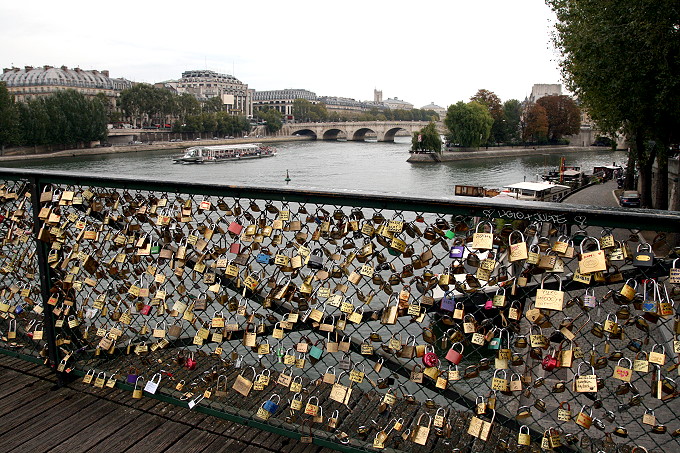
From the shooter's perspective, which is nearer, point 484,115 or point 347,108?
point 484,115

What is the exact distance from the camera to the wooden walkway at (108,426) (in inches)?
75.0

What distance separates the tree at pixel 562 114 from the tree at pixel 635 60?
48.0 meters

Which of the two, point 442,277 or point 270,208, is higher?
point 270,208

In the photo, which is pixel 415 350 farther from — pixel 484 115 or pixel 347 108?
pixel 347 108

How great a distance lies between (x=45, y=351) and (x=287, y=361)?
53.5 inches

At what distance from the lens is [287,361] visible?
5.84 feet

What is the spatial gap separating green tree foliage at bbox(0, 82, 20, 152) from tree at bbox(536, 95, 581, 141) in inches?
1911

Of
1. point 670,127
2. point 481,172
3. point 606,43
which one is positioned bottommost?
point 481,172

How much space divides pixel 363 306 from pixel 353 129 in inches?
2781

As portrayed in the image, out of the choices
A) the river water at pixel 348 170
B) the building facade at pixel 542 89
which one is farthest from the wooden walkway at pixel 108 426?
the building facade at pixel 542 89

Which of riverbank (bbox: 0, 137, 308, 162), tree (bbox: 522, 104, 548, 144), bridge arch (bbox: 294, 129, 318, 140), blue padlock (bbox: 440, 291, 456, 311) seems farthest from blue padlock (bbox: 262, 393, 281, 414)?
bridge arch (bbox: 294, 129, 318, 140)

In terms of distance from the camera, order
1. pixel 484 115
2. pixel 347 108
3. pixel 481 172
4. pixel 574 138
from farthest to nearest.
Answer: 1. pixel 347 108
2. pixel 574 138
3. pixel 484 115
4. pixel 481 172

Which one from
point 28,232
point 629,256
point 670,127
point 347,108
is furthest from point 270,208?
point 347,108

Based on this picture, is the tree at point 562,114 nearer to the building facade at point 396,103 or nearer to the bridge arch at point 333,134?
the bridge arch at point 333,134
